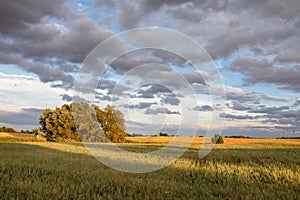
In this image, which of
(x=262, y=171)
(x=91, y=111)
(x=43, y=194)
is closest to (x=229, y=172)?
(x=262, y=171)

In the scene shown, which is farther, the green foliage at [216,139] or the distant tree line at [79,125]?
the distant tree line at [79,125]

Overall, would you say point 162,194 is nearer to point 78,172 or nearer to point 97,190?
point 97,190

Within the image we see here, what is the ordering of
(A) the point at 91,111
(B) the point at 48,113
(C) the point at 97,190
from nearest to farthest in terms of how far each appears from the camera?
(C) the point at 97,190 → (A) the point at 91,111 → (B) the point at 48,113

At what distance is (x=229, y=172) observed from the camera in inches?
468

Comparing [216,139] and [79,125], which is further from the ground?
[79,125]

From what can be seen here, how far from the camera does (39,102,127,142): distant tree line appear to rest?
64.2 meters

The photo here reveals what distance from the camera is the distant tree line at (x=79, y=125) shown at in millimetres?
64188

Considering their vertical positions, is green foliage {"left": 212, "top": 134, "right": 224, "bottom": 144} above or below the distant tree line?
below

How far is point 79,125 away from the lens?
65875mm

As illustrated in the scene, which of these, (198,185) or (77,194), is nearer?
(77,194)

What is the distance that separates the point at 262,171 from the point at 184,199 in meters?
5.78

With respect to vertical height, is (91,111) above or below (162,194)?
above

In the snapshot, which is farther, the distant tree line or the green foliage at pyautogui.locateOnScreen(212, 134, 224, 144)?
the distant tree line

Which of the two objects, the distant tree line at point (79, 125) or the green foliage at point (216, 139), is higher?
the distant tree line at point (79, 125)
